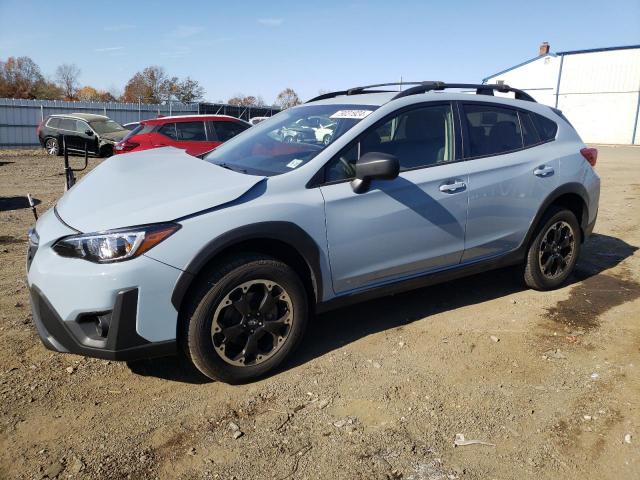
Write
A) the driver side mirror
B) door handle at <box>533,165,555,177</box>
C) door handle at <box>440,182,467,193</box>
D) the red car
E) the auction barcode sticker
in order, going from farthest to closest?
the red car
door handle at <box>533,165,555,177</box>
door handle at <box>440,182,467,193</box>
the auction barcode sticker
the driver side mirror

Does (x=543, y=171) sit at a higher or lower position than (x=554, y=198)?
higher

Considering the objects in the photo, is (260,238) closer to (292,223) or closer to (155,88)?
(292,223)

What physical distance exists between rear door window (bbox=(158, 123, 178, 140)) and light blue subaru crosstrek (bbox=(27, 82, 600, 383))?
27.0ft

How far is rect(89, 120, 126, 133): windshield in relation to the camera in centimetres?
1869

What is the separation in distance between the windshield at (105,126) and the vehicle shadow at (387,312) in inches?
665

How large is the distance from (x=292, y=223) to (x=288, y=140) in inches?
36.3

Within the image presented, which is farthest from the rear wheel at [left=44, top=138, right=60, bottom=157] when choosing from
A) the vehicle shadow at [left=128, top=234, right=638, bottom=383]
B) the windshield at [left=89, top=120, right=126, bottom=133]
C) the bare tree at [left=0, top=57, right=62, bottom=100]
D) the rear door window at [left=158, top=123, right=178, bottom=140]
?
the bare tree at [left=0, top=57, right=62, bottom=100]

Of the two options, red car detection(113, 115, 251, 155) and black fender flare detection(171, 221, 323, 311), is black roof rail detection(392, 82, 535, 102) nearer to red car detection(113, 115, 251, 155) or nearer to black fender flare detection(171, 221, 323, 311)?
black fender flare detection(171, 221, 323, 311)

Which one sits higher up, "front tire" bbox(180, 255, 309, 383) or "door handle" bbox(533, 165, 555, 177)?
"door handle" bbox(533, 165, 555, 177)

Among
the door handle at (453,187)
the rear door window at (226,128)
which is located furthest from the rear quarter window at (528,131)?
the rear door window at (226,128)

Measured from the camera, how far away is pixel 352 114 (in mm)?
3736

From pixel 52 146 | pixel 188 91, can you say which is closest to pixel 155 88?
pixel 188 91

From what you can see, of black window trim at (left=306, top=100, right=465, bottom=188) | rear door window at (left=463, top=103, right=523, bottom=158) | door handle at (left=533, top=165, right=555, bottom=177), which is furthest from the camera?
door handle at (left=533, top=165, right=555, bottom=177)

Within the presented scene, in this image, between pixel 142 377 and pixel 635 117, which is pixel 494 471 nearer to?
pixel 142 377
